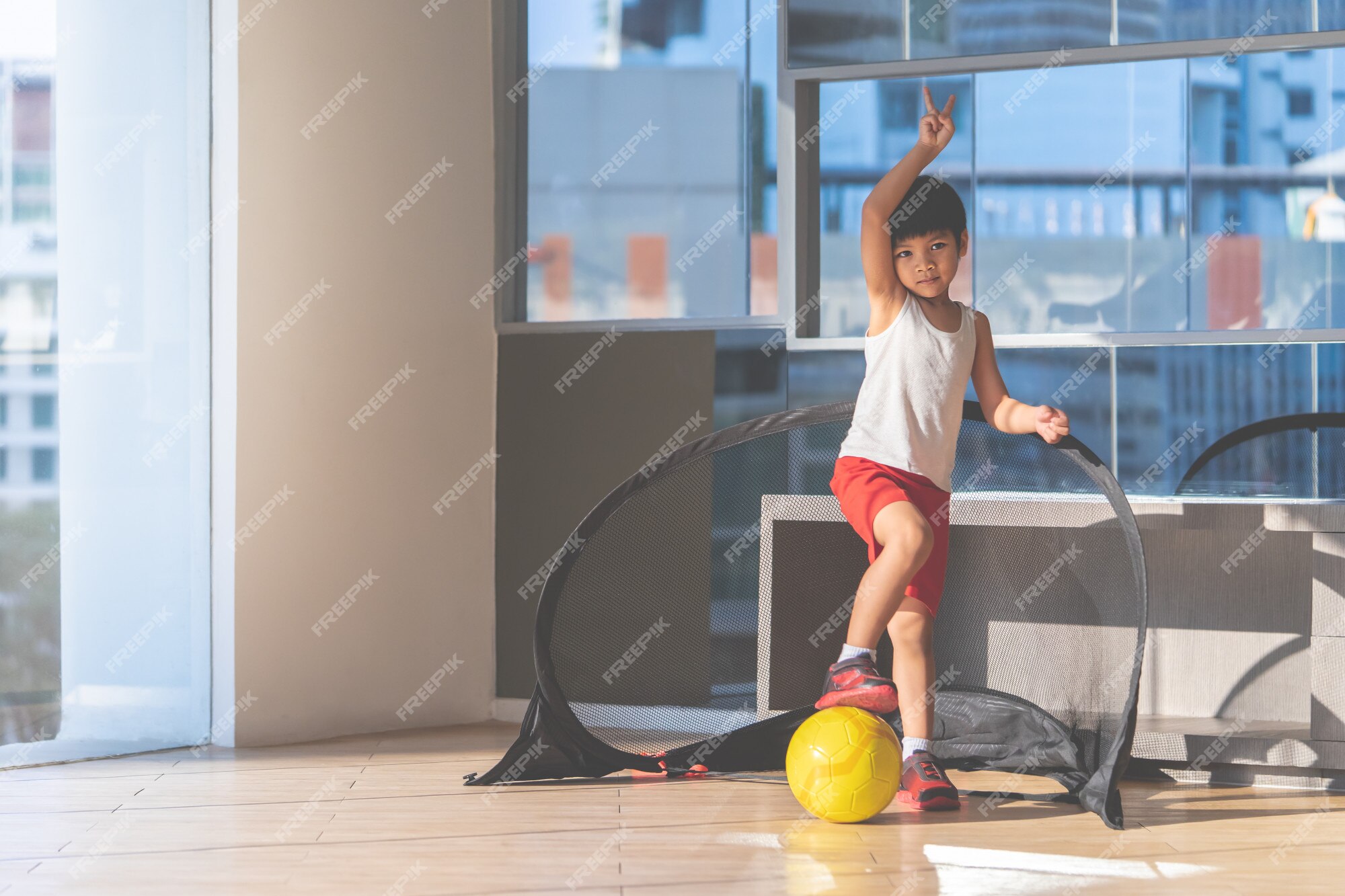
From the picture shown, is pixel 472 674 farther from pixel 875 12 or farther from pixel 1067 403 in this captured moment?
pixel 1067 403

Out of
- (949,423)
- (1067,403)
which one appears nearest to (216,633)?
(949,423)

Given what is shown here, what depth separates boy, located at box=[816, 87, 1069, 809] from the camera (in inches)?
90.8

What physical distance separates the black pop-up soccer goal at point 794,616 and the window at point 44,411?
120cm

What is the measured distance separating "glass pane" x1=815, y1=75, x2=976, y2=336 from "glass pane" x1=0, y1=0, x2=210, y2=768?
5.38 ft

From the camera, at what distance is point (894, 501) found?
2.34 meters

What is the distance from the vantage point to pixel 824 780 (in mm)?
2148

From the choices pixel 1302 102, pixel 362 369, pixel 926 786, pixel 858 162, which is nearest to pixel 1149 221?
pixel 1302 102

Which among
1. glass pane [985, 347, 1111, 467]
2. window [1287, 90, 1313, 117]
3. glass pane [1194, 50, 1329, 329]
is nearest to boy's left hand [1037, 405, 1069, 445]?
glass pane [985, 347, 1111, 467]

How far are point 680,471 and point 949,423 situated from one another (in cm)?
60

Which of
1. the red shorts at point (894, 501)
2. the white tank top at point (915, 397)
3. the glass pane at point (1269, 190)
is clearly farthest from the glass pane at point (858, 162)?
the glass pane at point (1269, 190)

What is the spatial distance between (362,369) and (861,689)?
1.63m

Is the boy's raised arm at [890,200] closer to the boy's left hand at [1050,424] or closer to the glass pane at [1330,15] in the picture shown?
the boy's left hand at [1050,424]

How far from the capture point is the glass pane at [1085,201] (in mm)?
9789

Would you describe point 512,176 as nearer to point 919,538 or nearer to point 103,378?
point 103,378
